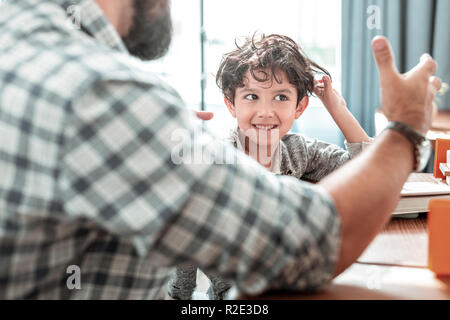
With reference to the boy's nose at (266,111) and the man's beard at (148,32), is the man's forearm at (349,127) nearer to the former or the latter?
the boy's nose at (266,111)

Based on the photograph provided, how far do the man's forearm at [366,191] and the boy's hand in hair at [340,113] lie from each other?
0.68 m

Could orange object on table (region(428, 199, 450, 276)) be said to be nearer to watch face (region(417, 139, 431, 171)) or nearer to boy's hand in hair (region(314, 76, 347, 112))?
watch face (region(417, 139, 431, 171))

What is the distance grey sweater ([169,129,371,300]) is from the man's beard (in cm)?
54

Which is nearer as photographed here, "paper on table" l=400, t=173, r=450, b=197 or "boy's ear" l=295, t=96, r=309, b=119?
"paper on table" l=400, t=173, r=450, b=197

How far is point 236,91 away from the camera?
1.48 m

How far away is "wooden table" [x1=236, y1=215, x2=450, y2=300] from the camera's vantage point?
0.64m

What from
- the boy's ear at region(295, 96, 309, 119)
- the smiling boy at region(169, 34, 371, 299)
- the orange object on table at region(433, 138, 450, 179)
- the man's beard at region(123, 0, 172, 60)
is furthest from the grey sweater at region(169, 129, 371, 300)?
the man's beard at region(123, 0, 172, 60)


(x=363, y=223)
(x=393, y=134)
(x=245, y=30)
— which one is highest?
(x=245, y=30)

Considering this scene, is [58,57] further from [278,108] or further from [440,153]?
[440,153]

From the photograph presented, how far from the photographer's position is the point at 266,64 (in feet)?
4.63
